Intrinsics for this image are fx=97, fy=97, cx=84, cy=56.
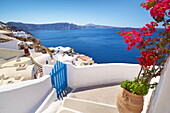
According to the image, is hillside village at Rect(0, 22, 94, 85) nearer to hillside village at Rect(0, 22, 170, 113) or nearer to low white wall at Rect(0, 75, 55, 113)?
hillside village at Rect(0, 22, 170, 113)

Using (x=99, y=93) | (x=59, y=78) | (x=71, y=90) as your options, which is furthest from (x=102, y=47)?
(x=59, y=78)

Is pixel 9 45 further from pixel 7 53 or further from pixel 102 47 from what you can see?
pixel 102 47

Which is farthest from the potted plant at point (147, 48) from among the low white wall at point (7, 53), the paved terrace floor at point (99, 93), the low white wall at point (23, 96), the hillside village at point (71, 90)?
the low white wall at point (7, 53)

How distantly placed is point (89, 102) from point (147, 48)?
1.98 m

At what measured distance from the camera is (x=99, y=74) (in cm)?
383

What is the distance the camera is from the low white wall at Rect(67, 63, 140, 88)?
147 inches

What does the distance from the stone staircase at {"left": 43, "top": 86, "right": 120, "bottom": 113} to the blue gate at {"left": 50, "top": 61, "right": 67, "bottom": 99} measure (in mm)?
453

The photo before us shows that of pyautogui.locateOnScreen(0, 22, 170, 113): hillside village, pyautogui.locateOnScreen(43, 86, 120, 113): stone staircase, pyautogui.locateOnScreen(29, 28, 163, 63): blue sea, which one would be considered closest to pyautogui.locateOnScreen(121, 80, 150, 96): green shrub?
pyautogui.locateOnScreen(0, 22, 170, 113): hillside village

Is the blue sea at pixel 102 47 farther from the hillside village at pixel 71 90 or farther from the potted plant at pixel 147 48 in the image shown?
the potted plant at pixel 147 48

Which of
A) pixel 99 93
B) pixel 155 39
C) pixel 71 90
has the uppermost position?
pixel 155 39

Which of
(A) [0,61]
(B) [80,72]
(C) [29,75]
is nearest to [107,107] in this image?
(B) [80,72]

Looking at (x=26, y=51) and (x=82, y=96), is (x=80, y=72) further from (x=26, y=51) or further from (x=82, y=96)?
(x=26, y=51)

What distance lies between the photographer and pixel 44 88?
9.44 ft

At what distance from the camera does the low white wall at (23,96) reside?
7.25 feet
